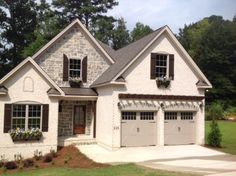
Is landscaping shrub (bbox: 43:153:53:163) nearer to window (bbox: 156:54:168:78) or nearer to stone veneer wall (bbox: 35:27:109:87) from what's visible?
stone veneer wall (bbox: 35:27:109:87)

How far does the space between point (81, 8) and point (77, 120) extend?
2990cm

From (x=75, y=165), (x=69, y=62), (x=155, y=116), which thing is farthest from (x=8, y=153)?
(x=155, y=116)

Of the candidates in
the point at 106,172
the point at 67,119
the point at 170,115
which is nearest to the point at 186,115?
the point at 170,115

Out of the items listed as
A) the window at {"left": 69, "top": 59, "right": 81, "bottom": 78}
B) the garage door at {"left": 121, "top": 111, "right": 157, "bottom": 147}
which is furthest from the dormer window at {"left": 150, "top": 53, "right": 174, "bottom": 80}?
the window at {"left": 69, "top": 59, "right": 81, "bottom": 78}

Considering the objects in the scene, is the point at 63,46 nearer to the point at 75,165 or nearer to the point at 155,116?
the point at 155,116

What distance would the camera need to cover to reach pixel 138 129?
874 inches

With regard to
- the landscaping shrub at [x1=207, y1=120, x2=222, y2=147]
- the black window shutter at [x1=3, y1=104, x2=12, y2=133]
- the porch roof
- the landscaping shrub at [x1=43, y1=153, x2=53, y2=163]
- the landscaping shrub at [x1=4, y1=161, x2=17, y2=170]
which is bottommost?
the landscaping shrub at [x1=4, y1=161, x2=17, y2=170]

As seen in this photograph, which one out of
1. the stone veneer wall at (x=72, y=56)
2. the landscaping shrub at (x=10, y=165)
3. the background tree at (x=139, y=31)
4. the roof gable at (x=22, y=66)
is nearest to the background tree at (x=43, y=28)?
the background tree at (x=139, y=31)

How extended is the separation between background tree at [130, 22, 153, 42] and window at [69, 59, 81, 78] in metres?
34.8

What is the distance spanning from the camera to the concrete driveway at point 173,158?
15681 millimetres

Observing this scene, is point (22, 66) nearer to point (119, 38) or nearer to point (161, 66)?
point (161, 66)

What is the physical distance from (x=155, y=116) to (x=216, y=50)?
43.2 m

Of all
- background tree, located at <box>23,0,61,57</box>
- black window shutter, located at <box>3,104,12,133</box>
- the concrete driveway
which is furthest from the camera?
background tree, located at <box>23,0,61,57</box>

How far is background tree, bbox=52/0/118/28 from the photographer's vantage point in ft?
169
